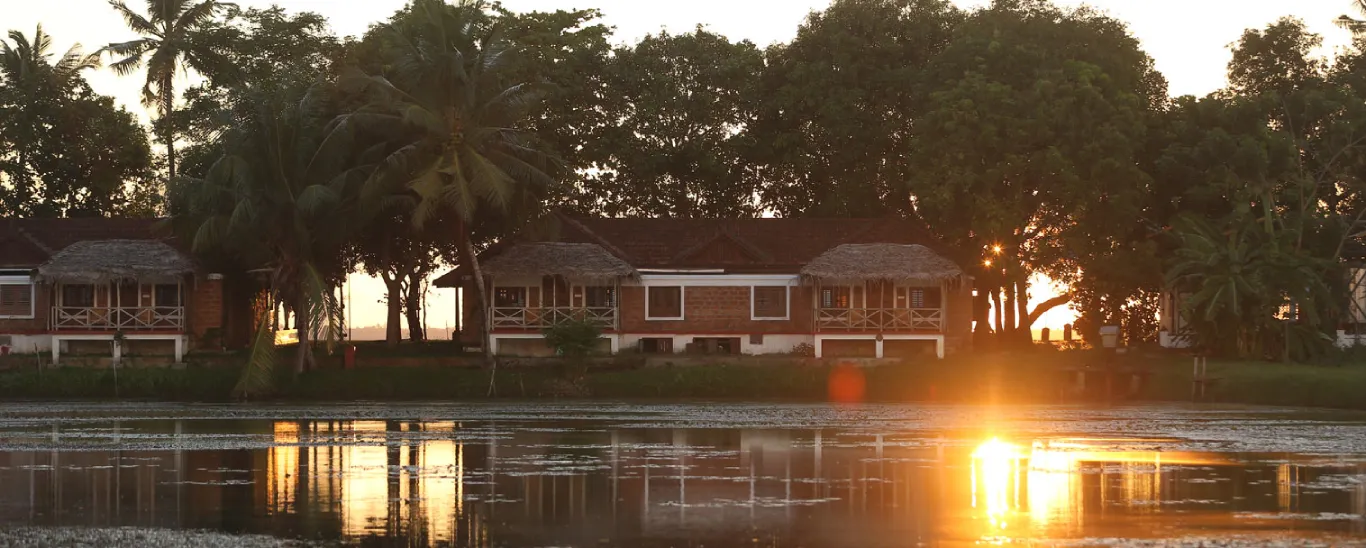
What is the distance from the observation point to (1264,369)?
46.6m

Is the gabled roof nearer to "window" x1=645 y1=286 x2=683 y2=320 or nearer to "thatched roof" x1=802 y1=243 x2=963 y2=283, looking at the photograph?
"window" x1=645 y1=286 x2=683 y2=320

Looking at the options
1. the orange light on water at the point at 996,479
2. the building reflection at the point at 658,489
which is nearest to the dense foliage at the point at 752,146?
the building reflection at the point at 658,489

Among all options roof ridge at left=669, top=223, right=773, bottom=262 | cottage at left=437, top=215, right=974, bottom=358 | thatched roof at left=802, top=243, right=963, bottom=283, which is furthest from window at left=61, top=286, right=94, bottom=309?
thatched roof at left=802, top=243, right=963, bottom=283

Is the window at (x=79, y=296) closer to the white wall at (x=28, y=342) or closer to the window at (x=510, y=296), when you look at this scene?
the white wall at (x=28, y=342)

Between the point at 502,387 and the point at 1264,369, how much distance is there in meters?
20.8

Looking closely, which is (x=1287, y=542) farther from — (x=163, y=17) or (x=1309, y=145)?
(x=163, y=17)

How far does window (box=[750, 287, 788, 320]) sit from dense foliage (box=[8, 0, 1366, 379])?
17.3 ft

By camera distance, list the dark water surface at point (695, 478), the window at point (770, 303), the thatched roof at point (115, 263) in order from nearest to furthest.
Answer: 1. the dark water surface at point (695, 478)
2. the thatched roof at point (115, 263)
3. the window at point (770, 303)

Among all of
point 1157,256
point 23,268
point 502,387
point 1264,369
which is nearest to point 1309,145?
point 1157,256

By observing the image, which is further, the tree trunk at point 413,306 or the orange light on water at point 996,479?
the tree trunk at point 413,306

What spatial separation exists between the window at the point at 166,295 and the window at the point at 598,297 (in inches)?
493

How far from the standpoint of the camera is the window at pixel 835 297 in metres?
53.2

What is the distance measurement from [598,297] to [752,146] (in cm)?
933

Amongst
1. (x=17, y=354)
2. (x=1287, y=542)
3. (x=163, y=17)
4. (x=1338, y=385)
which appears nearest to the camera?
(x=1287, y=542)
